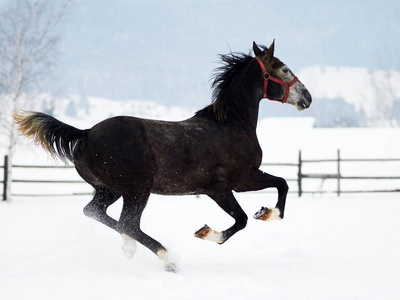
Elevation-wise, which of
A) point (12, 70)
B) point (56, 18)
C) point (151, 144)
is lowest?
point (151, 144)

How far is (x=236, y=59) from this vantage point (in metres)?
6.16

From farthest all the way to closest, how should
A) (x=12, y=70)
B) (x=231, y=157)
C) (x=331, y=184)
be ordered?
1. (x=331, y=184)
2. (x=12, y=70)
3. (x=231, y=157)

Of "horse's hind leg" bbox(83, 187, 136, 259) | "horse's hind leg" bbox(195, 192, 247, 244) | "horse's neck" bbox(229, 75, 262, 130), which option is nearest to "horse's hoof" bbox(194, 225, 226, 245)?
"horse's hind leg" bbox(195, 192, 247, 244)

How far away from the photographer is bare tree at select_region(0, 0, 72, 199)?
19.1m

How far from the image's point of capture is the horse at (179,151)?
16.8 feet

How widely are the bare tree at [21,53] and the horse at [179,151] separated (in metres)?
13.9

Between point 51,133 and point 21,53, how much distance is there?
1507 centimetres

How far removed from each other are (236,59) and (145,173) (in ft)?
6.09

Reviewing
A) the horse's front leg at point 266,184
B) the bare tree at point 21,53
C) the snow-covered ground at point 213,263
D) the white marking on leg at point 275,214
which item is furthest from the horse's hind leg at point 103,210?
the bare tree at point 21,53

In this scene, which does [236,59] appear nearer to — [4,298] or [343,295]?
[343,295]

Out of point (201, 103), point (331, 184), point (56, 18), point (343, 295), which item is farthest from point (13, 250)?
point (201, 103)

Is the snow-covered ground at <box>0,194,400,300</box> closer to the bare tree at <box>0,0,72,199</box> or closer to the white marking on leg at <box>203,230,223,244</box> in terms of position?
the white marking on leg at <box>203,230,223,244</box>

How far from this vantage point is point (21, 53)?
1927cm

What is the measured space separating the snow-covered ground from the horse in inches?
19.4
